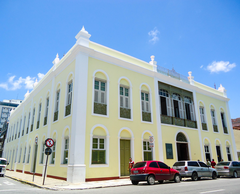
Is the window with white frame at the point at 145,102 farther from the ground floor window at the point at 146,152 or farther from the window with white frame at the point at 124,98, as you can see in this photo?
the ground floor window at the point at 146,152

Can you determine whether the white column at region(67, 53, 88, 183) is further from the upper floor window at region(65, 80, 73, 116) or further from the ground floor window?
the ground floor window

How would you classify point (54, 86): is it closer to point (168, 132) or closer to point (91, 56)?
point (91, 56)

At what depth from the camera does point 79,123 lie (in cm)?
1366

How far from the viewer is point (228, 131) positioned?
2702 centimetres

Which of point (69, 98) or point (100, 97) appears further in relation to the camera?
point (69, 98)

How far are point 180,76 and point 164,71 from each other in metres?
2.69

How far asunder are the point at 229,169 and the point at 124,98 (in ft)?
32.6

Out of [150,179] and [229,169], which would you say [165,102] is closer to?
[229,169]

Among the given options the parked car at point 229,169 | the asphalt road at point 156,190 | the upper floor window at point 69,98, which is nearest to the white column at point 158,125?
the parked car at point 229,169

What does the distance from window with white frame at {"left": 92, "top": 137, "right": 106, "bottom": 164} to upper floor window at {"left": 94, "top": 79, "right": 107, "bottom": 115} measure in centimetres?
205

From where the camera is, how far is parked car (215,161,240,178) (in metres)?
15.8

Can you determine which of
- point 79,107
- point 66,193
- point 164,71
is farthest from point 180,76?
point 66,193

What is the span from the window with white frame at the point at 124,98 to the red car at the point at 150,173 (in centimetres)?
602

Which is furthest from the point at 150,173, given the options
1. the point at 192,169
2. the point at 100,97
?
the point at 100,97
